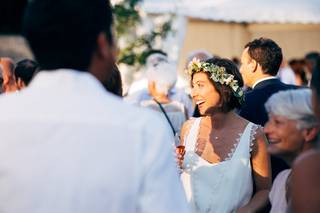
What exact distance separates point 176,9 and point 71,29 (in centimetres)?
1326

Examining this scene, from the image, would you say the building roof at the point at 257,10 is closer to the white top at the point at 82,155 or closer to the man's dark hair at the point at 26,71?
the man's dark hair at the point at 26,71

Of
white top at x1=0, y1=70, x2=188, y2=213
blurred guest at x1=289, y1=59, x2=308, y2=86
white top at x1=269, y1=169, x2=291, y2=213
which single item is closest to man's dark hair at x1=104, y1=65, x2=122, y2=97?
white top at x1=269, y1=169, x2=291, y2=213

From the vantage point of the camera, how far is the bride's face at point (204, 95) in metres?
5.02

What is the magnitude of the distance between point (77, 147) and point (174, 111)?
4892 mm

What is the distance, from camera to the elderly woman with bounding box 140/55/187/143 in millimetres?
7148

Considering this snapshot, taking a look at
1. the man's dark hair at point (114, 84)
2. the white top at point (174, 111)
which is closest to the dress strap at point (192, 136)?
the man's dark hair at point (114, 84)

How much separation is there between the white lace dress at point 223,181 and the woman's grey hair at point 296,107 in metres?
1.34

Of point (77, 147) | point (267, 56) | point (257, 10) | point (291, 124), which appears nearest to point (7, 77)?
point (267, 56)

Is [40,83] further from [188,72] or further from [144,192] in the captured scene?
[188,72]

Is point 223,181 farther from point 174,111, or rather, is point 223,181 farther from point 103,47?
point 174,111

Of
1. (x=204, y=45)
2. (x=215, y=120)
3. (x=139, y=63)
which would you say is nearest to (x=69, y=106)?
(x=215, y=120)

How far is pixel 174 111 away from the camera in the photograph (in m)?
7.27

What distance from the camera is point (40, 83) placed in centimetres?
250

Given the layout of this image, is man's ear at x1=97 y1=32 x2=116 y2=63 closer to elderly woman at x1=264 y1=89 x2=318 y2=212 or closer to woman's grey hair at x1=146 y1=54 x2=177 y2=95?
elderly woman at x1=264 y1=89 x2=318 y2=212
